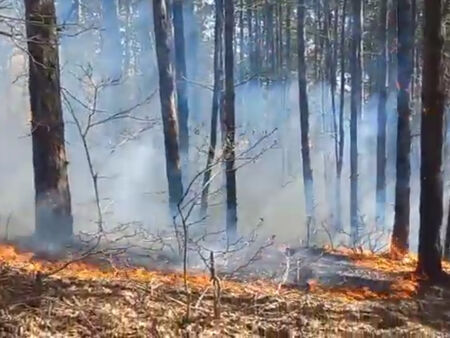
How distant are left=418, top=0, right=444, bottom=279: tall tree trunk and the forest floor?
1.93 ft

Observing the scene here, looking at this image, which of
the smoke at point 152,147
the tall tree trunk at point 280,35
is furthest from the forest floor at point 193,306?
the tall tree trunk at point 280,35

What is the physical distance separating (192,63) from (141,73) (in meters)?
3.05

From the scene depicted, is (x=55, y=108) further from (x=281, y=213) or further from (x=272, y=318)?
(x=281, y=213)

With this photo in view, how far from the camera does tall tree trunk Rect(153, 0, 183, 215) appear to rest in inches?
481

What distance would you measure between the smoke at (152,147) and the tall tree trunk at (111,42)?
156 mm

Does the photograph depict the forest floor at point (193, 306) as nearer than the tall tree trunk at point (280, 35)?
Yes

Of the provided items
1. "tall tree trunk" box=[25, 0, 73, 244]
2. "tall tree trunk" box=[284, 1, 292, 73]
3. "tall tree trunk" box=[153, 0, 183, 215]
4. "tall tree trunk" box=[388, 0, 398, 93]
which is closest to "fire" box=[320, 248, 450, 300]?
"tall tree trunk" box=[153, 0, 183, 215]

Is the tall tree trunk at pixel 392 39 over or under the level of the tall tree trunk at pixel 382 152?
over

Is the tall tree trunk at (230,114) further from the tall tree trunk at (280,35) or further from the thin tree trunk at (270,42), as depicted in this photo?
the thin tree trunk at (270,42)

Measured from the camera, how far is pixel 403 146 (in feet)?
41.2

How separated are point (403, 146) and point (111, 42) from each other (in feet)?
88.5

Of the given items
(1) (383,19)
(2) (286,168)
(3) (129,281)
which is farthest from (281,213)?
(3) (129,281)

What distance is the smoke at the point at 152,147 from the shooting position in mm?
17328

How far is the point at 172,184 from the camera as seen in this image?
1238cm
